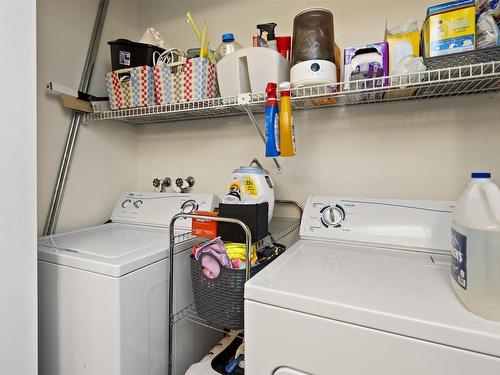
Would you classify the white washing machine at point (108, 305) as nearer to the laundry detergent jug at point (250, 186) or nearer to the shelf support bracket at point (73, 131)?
the shelf support bracket at point (73, 131)

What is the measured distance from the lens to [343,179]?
1482 mm

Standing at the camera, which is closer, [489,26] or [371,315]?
[371,315]

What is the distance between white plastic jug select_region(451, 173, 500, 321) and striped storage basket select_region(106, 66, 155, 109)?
1.46 metres

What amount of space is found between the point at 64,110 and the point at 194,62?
2.69 ft

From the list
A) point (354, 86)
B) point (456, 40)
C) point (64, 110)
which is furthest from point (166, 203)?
point (456, 40)

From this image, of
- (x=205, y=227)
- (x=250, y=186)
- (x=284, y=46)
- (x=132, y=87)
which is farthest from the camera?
(x=132, y=87)

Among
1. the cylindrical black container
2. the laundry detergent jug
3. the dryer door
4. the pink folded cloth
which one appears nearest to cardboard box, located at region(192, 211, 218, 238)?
the pink folded cloth

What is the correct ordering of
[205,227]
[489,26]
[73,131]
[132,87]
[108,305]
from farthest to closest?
[73,131] < [132,87] < [205,227] < [108,305] < [489,26]

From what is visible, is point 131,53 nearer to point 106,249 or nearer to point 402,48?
point 106,249

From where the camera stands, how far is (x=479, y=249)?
26.9 inches

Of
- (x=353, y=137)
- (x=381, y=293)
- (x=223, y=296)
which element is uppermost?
(x=353, y=137)

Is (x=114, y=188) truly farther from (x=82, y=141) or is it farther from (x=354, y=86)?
Result: (x=354, y=86)

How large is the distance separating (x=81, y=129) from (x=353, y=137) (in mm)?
1543

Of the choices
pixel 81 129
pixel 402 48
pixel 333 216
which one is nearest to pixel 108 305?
pixel 333 216
